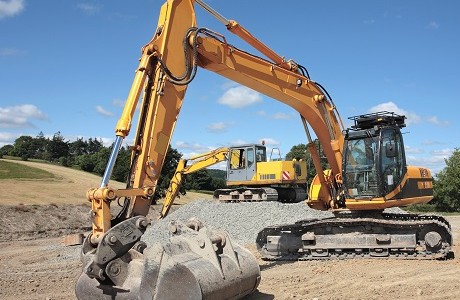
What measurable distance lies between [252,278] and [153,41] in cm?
405

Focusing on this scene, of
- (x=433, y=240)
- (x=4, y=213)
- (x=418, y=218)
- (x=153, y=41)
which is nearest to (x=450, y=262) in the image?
(x=433, y=240)

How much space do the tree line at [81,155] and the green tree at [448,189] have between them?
21929mm

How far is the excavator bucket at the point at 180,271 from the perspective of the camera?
5008mm

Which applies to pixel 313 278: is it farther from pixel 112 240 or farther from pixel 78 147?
pixel 78 147

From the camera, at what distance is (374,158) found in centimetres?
1034

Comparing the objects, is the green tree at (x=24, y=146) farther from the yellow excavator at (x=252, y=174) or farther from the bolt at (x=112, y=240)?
the bolt at (x=112, y=240)

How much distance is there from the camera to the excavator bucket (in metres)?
5.01

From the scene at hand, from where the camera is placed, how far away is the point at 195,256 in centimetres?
555

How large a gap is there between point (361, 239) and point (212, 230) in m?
4.89

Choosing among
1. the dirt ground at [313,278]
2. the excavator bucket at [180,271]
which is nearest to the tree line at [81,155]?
the dirt ground at [313,278]

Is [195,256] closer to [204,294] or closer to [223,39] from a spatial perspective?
[204,294]

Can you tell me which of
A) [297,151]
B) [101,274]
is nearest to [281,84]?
[101,274]

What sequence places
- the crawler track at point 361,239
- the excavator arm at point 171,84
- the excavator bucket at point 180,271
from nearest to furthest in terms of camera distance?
the excavator bucket at point 180,271
the excavator arm at point 171,84
the crawler track at point 361,239

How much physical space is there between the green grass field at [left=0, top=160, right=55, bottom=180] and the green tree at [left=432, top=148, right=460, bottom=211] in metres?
34.2
